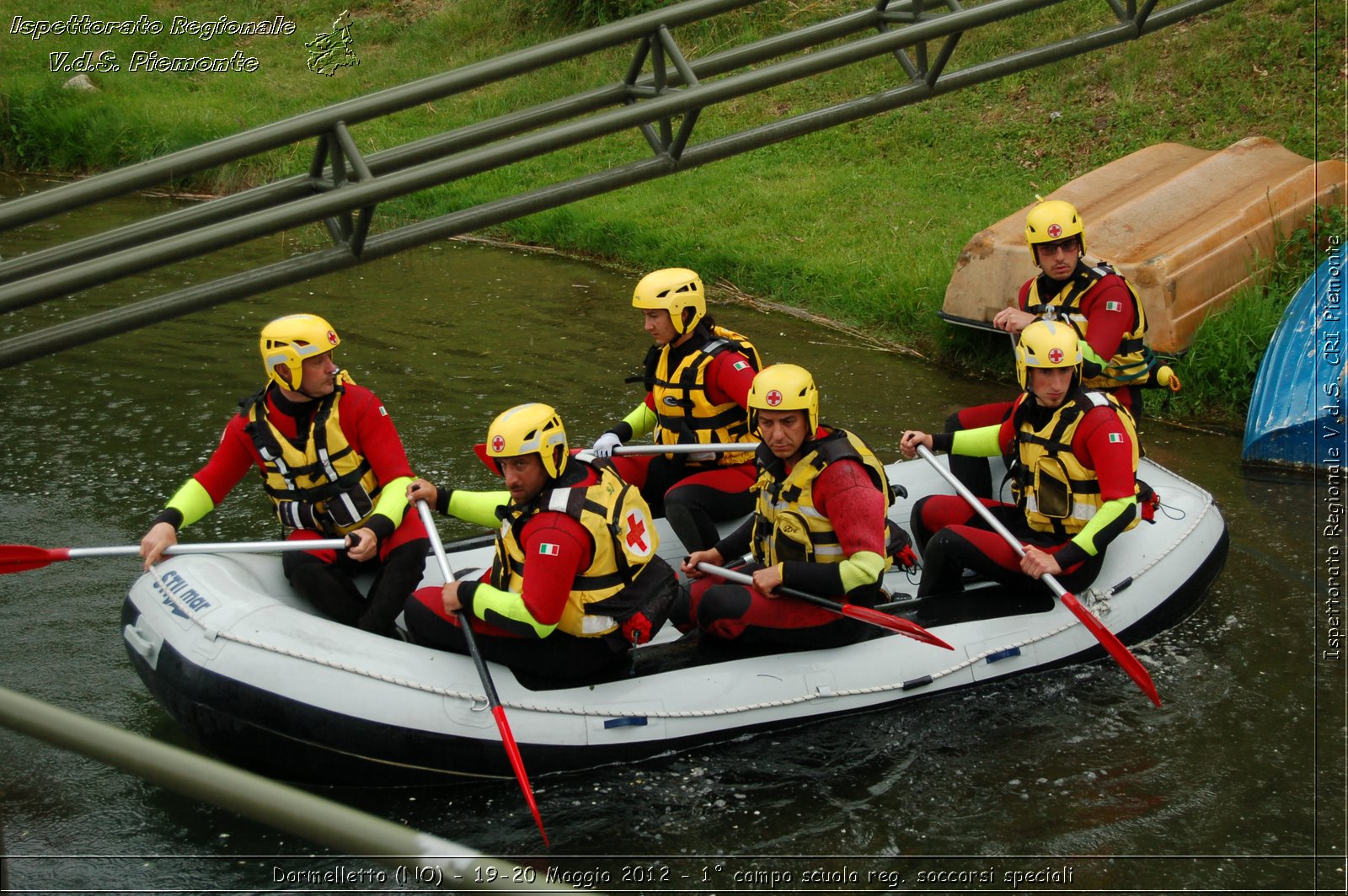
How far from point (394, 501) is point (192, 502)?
803mm

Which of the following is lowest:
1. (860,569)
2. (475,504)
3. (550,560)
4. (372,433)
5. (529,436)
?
(860,569)

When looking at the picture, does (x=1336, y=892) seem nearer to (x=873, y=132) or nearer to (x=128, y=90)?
(x=873, y=132)

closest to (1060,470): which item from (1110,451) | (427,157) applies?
(1110,451)

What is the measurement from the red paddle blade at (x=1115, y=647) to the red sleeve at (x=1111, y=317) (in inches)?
54.7

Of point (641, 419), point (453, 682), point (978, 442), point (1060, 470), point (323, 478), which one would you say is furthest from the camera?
point (641, 419)

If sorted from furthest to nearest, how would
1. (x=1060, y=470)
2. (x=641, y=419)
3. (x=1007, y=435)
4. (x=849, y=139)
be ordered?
1. (x=849, y=139)
2. (x=641, y=419)
3. (x=1007, y=435)
4. (x=1060, y=470)

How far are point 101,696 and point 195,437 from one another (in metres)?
3.09

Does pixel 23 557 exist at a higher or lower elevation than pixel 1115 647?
higher

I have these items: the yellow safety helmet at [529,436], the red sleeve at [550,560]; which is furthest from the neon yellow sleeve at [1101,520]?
the yellow safety helmet at [529,436]

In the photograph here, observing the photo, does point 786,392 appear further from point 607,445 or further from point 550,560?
point 607,445

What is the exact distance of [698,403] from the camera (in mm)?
5754

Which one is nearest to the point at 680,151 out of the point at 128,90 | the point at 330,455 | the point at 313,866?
the point at 330,455

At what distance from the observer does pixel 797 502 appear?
4.79 meters

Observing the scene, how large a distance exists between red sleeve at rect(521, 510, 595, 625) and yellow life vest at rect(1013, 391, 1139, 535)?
1976mm
